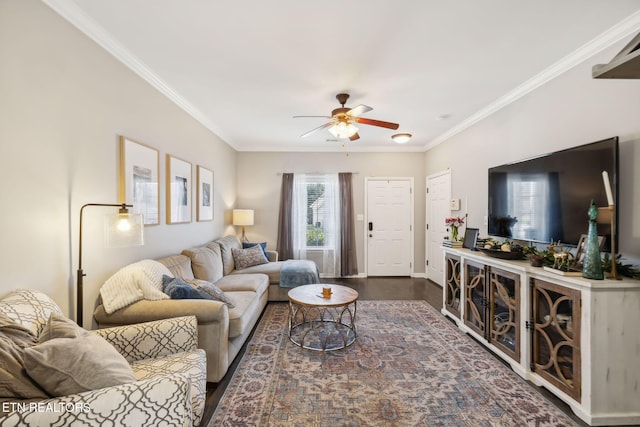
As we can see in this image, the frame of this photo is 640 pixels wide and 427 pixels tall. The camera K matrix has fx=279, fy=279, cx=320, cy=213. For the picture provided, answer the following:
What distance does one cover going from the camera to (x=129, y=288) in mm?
2137

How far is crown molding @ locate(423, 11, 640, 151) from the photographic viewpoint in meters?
1.94

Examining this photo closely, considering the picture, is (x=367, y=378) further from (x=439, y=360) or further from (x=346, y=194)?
(x=346, y=194)

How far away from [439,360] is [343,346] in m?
0.89

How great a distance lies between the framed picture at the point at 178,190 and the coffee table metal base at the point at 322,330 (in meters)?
1.71

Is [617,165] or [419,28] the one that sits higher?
[419,28]

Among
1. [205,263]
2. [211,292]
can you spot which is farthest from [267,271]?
[211,292]

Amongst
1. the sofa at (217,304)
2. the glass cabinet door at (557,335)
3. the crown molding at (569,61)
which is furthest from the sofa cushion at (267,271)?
the crown molding at (569,61)

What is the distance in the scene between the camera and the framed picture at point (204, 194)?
3.90 meters

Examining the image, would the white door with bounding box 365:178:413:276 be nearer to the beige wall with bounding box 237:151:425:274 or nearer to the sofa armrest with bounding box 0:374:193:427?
the beige wall with bounding box 237:151:425:274

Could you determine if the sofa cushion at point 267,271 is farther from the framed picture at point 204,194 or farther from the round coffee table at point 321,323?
the framed picture at point 204,194

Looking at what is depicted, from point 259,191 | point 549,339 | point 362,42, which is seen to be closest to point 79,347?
point 362,42

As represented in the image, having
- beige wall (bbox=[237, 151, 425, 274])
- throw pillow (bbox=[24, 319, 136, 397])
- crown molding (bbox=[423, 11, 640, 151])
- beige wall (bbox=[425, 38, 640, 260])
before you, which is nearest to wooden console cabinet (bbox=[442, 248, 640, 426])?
beige wall (bbox=[425, 38, 640, 260])

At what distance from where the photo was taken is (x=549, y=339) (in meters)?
2.10

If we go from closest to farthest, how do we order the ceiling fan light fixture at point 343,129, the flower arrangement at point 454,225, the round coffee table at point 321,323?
the round coffee table at point 321,323, the ceiling fan light fixture at point 343,129, the flower arrangement at point 454,225
